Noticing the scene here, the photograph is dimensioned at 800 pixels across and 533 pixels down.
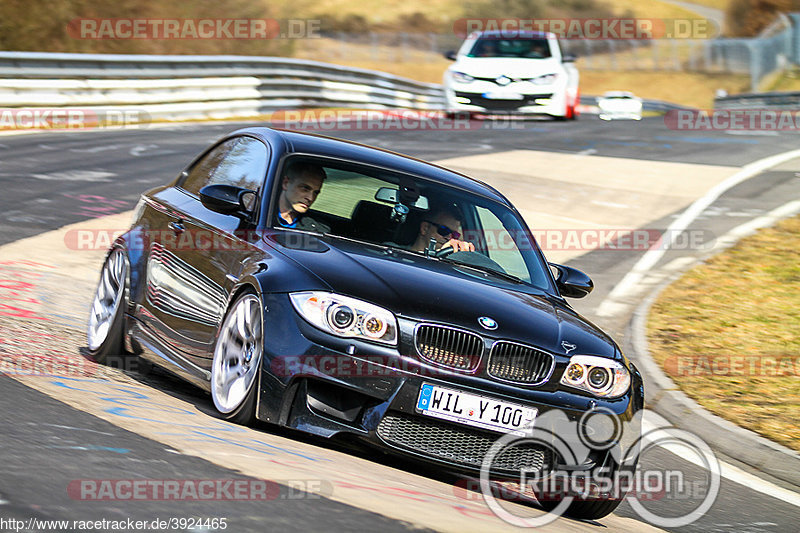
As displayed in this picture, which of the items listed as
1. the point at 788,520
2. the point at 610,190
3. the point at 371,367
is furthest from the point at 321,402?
the point at 610,190

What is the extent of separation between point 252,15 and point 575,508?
33.2 meters

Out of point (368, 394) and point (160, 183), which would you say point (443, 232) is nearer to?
point (368, 394)

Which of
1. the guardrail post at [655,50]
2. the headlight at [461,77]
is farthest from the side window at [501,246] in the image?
the guardrail post at [655,50]

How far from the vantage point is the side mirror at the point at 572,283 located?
6.94 m

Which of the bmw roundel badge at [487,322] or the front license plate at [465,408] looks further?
the bmw roundel badge at [487,322]

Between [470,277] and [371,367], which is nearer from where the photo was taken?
[371,367]

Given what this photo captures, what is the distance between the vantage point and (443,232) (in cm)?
664

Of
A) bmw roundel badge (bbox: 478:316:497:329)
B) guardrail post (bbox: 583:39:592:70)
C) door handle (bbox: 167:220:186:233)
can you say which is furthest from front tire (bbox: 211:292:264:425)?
guardrail post (bbox: 583:39:592:70)

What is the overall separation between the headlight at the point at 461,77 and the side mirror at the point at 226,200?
17.9 m

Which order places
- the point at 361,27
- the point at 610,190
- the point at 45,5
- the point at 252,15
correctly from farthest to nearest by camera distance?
the point at 361,27 → the point at 252,15 → the point at 45,5 → the point at 610,190

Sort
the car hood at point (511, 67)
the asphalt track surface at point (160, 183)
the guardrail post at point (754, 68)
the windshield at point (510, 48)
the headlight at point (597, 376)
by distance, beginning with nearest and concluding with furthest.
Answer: the asphalt track surface at point (160, 183) → the headlight at point (597, 376) → the car hood at point (511, 67) → the windshield at point (510, 48) → the guardrail post at point (754, 68)

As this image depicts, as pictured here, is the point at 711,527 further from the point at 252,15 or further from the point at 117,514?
the point at 252,15

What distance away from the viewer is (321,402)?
5.27m

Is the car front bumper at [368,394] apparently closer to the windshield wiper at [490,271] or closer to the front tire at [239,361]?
the front tire at [239,361]
